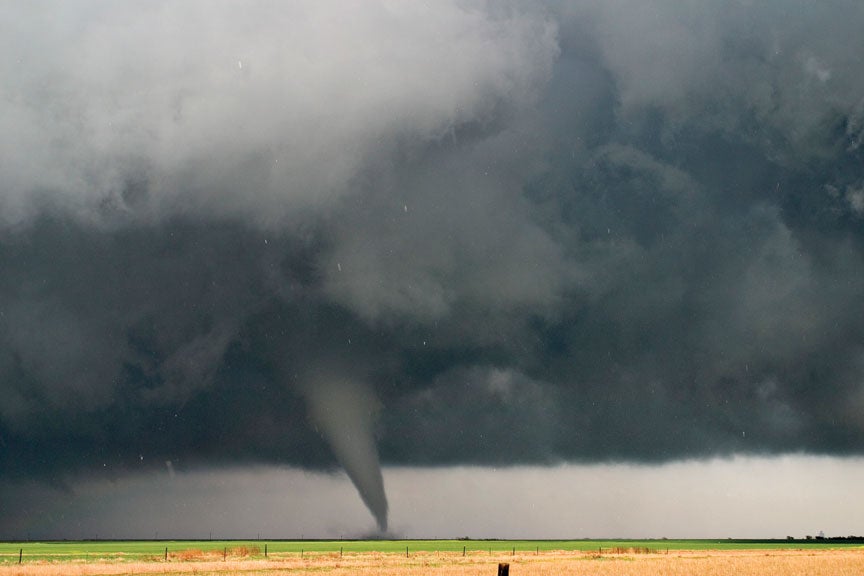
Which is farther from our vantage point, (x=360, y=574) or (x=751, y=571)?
(x=751, y=571)

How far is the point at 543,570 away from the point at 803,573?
78.7ft

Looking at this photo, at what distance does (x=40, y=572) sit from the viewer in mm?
81875

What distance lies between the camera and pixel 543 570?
8194cm

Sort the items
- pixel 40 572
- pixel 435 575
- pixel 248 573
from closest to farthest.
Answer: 1. pixel 435 575
2. pixel 248 573
3. pixel 40 572

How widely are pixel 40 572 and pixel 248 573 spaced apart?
2174 cm

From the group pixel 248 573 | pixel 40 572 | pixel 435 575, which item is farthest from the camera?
pixel 40 572

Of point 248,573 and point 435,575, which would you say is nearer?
point 435,575

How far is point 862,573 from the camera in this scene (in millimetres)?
74750

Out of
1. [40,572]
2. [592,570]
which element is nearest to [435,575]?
[592,570]

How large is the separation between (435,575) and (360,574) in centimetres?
709

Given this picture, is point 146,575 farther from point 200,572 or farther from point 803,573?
point 803,573

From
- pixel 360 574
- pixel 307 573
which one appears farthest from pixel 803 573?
pixel 307 573

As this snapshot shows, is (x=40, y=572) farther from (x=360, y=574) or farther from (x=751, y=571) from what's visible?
(x=751, y=571)

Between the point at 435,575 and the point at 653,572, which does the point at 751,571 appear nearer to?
the point at 653,572
